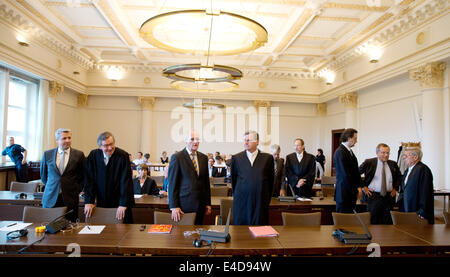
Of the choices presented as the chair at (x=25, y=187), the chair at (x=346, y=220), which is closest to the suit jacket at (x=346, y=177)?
the chair at (x=346, y=220)

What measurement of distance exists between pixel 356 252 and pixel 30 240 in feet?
9.48

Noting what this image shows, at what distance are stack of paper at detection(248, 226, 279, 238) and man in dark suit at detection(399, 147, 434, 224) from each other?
7.23 feet

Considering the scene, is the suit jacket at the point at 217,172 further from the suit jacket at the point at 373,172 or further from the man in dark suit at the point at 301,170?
the suit jacket at the point at 373,172

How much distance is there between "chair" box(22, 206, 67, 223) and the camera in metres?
3.31

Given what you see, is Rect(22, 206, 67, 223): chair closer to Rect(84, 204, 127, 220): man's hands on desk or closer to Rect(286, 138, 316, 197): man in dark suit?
Rect(84, 204, 127, 220): man's hands on desk

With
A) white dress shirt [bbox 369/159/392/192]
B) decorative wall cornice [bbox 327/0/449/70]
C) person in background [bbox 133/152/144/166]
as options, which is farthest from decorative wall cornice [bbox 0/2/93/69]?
decorative wall cornice [bbox 327/0/449/70]

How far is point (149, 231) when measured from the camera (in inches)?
113

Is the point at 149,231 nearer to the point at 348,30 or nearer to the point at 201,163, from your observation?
the point at 201,163

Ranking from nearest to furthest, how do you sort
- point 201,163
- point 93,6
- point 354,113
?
1. point 201,163
2. point 93,6
3. point 354,113

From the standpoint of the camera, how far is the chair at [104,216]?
A: 3432 mm

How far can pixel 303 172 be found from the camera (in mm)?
6031

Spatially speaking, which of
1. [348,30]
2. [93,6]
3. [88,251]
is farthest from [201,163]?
[348,30]

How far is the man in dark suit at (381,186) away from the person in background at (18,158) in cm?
927

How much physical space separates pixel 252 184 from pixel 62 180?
2530 millimetres
